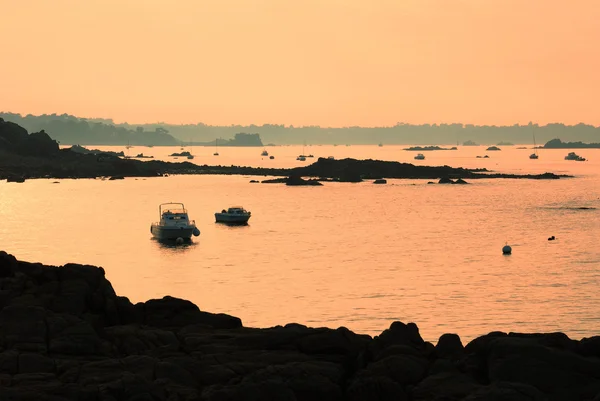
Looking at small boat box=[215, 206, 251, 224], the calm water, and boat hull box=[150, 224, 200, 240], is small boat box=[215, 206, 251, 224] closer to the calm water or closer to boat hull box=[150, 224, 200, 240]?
the calm water

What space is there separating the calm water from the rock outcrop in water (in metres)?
16.9

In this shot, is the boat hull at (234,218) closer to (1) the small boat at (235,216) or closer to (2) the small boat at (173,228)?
(1) the small boat at (235,216)

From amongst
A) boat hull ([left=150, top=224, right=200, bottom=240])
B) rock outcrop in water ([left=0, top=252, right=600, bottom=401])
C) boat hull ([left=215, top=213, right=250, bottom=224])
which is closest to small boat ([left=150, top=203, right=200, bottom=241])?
boat hull ([left=150, top=224, right=200, bottom=240])

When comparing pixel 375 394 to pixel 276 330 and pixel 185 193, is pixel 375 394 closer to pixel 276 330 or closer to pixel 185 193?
pixel 276 330

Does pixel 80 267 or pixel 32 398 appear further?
pixel 80 267

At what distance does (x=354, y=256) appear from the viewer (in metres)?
86.8

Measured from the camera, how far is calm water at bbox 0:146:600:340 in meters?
56.6

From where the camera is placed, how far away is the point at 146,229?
115 meters

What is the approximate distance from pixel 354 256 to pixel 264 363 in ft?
186

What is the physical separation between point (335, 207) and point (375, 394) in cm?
12062

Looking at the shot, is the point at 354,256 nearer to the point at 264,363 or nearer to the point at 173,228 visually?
the point at 173,228

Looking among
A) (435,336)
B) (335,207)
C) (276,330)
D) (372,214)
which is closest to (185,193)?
(335,207)

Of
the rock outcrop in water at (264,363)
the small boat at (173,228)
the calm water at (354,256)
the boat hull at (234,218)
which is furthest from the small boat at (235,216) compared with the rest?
the rock outcrop in water at (264,363)

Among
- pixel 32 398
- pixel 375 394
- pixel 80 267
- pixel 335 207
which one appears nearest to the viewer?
pixel 32 398
